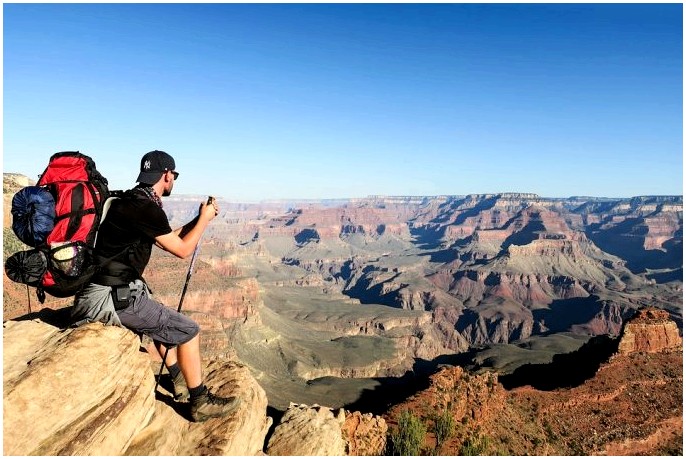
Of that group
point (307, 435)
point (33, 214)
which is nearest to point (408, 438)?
point (307, 435)

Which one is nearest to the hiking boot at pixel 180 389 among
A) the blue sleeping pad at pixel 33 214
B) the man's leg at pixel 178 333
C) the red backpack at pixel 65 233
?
the man's leg at pixel 178 333

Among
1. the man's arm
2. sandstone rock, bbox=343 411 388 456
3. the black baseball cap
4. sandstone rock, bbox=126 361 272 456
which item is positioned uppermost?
the black baseball cap

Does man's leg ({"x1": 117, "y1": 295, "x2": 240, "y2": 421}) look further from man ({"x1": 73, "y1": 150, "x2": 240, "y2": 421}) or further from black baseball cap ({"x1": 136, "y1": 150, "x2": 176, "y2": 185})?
black baseball cap ({"x1": 136, "y1": 150, "x2": 176, "y2": 185})

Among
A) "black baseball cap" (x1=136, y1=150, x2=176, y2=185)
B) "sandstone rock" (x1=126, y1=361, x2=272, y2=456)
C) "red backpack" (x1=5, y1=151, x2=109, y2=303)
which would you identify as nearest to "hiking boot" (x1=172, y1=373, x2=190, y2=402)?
"sandstone rock" (x1=126, y1=361, x2=272, y2=456)

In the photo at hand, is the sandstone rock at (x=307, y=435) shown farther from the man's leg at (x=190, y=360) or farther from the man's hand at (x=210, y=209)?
the man's hand at (x=210, y=209)

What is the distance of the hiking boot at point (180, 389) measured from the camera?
422 inches

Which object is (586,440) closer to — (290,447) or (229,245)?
(290,447)

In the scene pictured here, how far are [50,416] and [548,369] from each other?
54.5m

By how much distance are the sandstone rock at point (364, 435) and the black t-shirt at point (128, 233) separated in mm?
14263

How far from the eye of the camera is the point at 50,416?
298 inches

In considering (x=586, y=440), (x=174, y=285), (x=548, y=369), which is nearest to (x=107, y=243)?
(x=586, y=440)

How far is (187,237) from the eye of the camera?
800 cm

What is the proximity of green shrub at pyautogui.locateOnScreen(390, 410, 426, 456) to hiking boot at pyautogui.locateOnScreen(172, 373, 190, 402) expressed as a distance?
48.7 ft

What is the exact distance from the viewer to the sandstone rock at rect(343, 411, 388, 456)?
19.6 m
